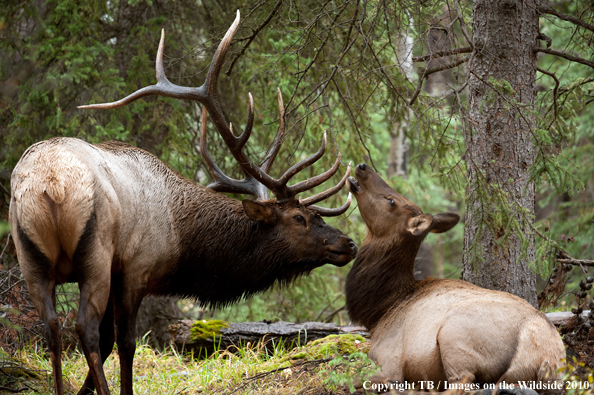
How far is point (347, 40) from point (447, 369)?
3471mm

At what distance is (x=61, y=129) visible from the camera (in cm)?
700

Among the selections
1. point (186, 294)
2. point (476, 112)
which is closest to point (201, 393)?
point (186, 294)

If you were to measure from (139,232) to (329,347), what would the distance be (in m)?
2.15

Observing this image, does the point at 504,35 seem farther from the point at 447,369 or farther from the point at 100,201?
the point at 100,201

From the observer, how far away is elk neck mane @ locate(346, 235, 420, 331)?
5.02 meters

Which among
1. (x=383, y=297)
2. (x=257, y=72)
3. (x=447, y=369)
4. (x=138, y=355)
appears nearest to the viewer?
(x=447, y=369)

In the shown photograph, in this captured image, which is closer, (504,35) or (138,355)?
(504,35)

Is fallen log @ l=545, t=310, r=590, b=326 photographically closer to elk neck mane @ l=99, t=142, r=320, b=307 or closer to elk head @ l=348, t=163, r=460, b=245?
elk head @ l=348, t=163, r=460, b=245

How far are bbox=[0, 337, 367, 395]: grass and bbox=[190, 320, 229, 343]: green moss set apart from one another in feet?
0.74

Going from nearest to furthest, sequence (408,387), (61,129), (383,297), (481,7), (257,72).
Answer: (408,387)
(383,297)
(481,7)
(61,129)
(257,72)

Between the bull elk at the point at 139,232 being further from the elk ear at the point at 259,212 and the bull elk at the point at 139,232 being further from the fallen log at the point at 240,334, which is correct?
the fallen log at the point at 240,334

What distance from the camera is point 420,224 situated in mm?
4949

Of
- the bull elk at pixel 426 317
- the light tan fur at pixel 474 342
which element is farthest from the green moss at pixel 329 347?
the light tan fur at pixel 474 342

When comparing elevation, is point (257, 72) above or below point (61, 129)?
above
